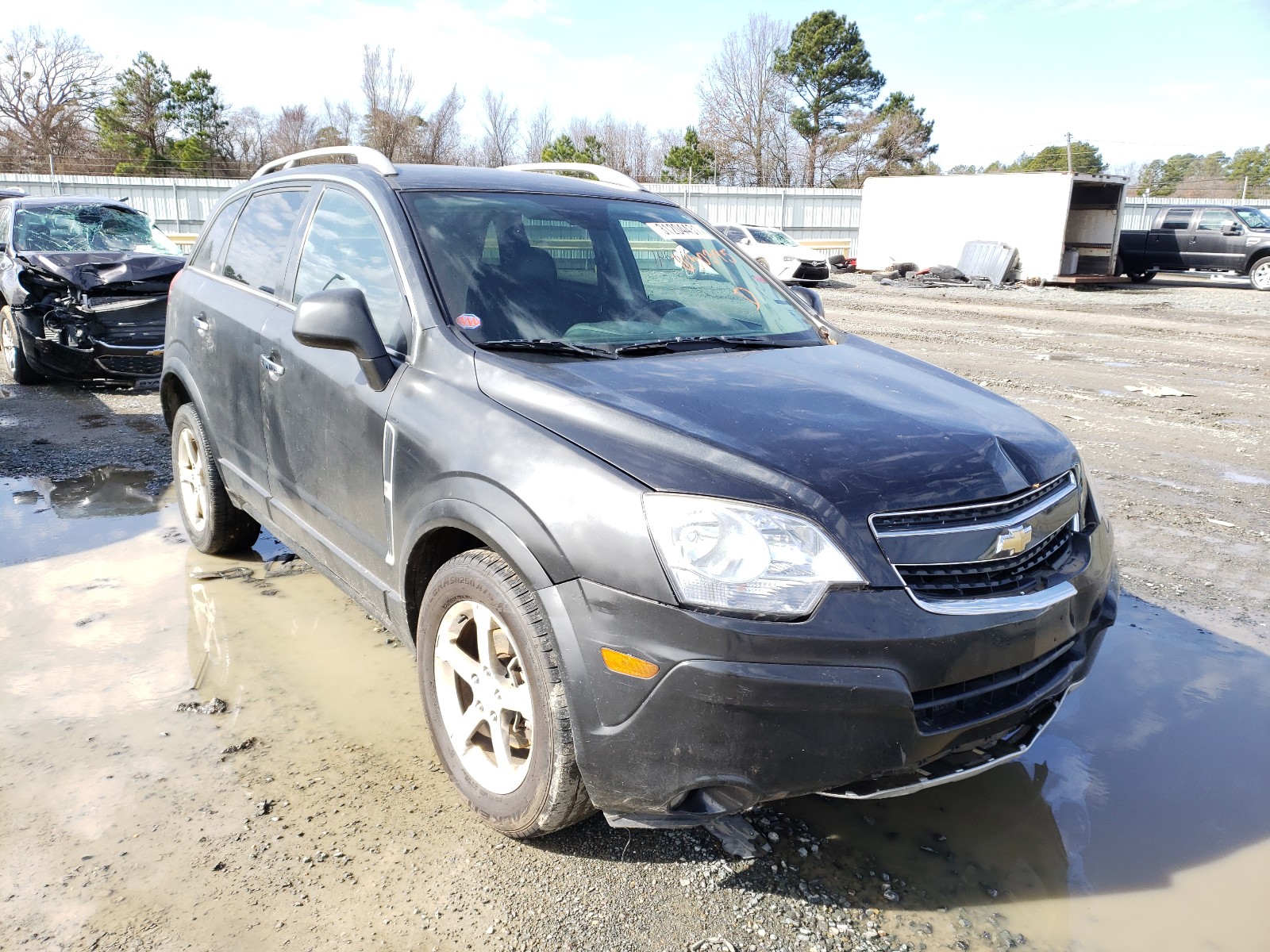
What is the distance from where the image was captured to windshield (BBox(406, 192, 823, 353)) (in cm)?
306

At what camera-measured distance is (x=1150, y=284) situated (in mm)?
23984

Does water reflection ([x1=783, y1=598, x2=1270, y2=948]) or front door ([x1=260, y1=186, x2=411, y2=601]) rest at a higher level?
front door ([x1=260, y1=186, x2=411, y2=601])

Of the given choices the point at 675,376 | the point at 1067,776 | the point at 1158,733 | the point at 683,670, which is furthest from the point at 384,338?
the point at 1158,733

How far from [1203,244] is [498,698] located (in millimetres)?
25691

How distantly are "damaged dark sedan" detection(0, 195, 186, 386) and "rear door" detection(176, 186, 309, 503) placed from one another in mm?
4218

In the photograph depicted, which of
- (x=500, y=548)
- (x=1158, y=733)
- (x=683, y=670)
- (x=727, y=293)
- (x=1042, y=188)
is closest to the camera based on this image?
(x=683, y=670)

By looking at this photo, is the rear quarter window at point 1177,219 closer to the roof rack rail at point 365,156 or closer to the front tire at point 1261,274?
the front tire at point 1261,274

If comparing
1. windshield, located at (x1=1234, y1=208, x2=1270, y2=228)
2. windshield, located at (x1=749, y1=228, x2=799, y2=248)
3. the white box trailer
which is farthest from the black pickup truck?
windshield, located at (x1=749, y1=228, x2=799, y2=248)

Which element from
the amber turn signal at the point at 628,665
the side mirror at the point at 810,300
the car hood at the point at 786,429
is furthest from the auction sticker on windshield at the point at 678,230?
the amber turn signal at the point at 628,665

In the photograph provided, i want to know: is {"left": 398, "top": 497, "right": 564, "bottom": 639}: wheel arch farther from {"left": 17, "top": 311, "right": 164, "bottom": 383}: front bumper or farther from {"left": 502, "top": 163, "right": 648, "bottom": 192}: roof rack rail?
{"left": 17, "top": 311, "right": 164, "bottom": 383}: front bumper

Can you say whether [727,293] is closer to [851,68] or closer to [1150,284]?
[1150,284]

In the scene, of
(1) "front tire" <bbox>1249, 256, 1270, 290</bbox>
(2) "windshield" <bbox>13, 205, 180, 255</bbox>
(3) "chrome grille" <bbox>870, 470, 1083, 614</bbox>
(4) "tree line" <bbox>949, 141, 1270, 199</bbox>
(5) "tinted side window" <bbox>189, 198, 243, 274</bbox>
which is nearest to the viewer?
(3) "chrome grille" <bbox>870, 470, 1083, 614</bbox>

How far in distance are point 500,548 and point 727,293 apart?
172 cm

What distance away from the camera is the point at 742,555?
2152mm
